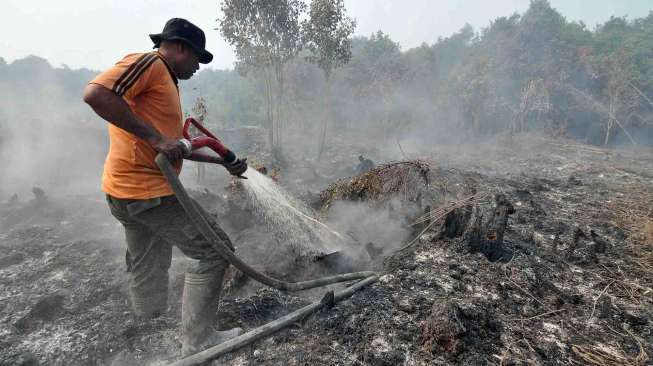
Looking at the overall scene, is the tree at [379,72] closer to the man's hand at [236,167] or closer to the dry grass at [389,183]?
the dry grass at [389,183]

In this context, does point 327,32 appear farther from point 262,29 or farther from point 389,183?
point 389,183

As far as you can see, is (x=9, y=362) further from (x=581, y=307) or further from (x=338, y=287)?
(x=581, y=307)

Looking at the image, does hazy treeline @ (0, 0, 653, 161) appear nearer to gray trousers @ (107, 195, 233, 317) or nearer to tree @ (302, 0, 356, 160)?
tree @ (302, 0, 356, 160)

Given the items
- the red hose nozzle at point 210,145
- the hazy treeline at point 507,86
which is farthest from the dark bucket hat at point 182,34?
the hazy treeline at point 507,86

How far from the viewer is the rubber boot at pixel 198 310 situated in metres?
2.60

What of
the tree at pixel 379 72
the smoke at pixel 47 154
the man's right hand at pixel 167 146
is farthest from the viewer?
the tree at pixel 379 72

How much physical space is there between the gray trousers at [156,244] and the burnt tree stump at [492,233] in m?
3.08

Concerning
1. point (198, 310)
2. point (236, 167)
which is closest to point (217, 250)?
point (198, 310)

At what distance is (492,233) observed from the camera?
436 cm

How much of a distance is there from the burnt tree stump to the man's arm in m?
3.59

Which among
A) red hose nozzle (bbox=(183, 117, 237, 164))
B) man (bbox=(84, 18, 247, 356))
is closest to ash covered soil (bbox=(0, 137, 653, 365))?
man (bbox=(84, 18, 247, 356))

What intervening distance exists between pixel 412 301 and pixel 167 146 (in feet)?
8.27

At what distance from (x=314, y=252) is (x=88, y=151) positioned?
1467cm

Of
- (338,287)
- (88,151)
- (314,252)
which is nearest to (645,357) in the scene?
(338,287)
